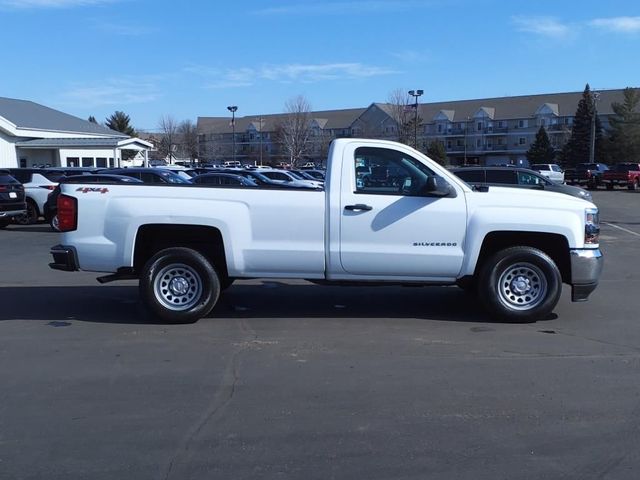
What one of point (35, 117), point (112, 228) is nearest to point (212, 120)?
point (35, 117)

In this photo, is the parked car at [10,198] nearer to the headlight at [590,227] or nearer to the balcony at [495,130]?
the headlight at [590,227]

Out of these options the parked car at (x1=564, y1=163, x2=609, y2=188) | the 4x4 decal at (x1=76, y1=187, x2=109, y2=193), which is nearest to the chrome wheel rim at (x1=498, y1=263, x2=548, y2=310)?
the 4x4 decal at (x1=76, y1=187, x2=109, y2=193)

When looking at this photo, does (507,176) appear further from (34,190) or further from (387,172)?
(34,190)

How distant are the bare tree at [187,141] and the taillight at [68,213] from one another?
329 ft

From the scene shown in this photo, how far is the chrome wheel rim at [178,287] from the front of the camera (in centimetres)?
733

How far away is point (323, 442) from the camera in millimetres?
4277

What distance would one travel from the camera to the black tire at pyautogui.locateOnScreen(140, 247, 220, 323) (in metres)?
7.27

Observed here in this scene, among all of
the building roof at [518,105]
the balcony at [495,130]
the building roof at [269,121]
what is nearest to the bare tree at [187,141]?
the building roof at [269,121]

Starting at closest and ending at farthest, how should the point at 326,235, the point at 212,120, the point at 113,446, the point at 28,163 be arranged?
the point at 113,446 → the point at 326,235 → the point at 28,163 → the point at 212,120

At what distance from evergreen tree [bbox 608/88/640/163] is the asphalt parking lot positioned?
70.8m

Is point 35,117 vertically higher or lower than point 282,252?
higher

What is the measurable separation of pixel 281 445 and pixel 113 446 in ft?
3.53

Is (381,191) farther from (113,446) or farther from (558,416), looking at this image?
(113,446)

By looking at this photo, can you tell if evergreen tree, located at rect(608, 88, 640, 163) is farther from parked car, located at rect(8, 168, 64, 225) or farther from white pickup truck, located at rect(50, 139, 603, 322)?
white pickup truck, located at rect(50, 139, 603, 322)
